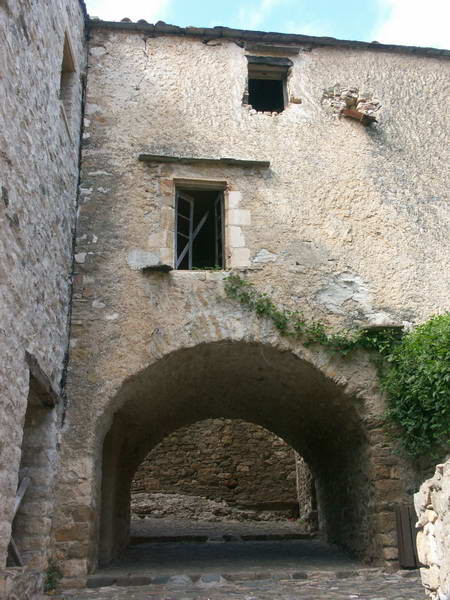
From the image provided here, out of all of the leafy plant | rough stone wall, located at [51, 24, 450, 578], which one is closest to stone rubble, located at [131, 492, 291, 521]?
rough stone wall, located at [51, 24, 450, 578]

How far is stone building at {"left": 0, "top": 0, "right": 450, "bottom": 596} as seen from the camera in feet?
16.9

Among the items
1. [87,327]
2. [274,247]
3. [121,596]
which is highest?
[274,247]

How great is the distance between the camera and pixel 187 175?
22.1 feet

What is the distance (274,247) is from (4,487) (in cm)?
358

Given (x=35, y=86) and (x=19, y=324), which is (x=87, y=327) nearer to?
(x=19, y=324)

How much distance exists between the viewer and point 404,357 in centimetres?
595

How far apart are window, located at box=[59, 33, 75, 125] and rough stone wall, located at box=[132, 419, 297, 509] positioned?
790cm

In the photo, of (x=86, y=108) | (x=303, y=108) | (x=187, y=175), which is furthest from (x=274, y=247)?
(x=86, y=108)

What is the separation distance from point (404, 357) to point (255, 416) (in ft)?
9.47

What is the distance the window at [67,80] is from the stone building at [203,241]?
15 mm

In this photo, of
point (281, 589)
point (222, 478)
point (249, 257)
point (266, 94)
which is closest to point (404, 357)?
point (249, 257)

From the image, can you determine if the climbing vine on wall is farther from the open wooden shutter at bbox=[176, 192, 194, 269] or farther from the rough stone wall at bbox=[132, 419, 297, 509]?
the rough stone wall at bbox=[132, 419, 297, 509]

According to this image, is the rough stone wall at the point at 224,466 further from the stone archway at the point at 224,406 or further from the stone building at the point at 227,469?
the stone archway at the point at 224,406

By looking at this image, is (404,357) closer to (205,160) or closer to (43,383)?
(205,160)
